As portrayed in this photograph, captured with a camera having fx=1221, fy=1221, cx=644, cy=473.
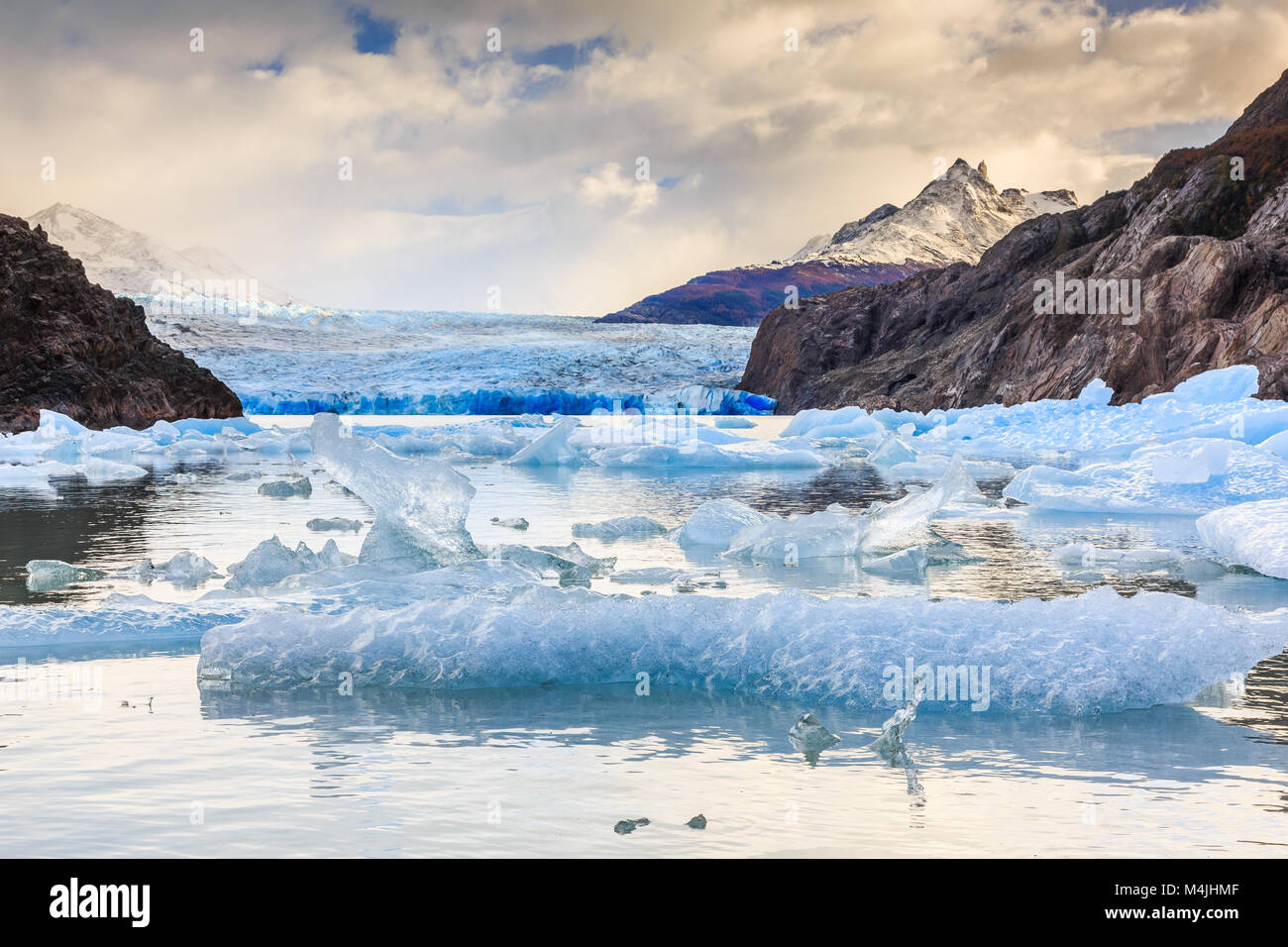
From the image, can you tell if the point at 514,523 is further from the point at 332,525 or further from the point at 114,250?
the point at 114,250

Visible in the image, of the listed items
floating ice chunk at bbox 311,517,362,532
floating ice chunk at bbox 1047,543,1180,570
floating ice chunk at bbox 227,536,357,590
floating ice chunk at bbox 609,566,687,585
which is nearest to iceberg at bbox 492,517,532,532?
floating ice chunk at bbox 311,517,362,532

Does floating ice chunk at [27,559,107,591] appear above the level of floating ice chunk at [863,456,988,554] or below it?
below

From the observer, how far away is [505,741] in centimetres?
392

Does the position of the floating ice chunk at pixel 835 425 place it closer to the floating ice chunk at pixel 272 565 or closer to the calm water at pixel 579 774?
the floating ice chunk at pixel 272 565

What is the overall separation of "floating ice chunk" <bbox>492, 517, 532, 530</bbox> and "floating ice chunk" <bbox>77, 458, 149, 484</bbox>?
7.91 m

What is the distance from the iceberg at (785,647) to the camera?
446cm

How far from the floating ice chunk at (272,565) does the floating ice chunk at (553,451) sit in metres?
11.4

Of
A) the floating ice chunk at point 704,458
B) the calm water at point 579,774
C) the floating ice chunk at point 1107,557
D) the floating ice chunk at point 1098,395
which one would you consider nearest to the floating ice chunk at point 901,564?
the floating ice chunk at point 1107,557

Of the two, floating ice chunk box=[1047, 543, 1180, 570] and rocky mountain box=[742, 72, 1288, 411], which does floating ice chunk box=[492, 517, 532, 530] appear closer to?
floating ice chunk box=[1047, 543, 1180, 570]

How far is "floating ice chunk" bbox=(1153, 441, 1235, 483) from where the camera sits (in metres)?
11.2

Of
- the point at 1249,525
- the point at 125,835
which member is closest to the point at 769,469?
the point at 1249,525

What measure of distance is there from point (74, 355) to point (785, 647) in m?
27.9

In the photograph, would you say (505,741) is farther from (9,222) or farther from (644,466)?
(9,222)

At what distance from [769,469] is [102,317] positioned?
19.7 m
